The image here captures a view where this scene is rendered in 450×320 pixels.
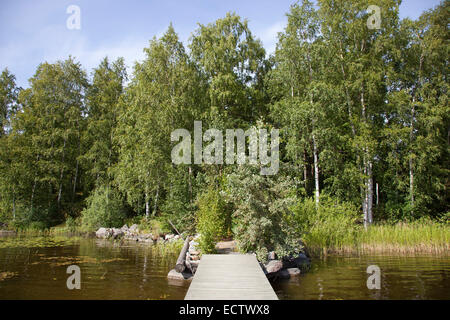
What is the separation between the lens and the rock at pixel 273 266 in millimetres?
7517

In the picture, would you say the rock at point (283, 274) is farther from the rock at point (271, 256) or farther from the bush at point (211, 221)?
the bush at point (211, 221)

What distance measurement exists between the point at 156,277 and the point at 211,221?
272 centimetres

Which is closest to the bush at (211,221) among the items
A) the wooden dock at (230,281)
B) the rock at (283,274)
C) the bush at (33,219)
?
the wooden dock at (230,281)

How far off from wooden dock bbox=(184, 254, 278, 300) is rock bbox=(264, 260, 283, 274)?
1.39 feet

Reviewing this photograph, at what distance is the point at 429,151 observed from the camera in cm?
1509

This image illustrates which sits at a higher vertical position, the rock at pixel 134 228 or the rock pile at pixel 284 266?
the rock pile at pixel 284 266

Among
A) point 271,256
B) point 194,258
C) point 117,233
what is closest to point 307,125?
point 271,256

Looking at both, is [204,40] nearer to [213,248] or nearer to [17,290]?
[213,248]

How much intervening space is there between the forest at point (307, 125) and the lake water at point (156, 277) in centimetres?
234

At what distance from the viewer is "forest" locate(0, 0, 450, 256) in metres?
14.7

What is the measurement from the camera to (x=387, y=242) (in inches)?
440
